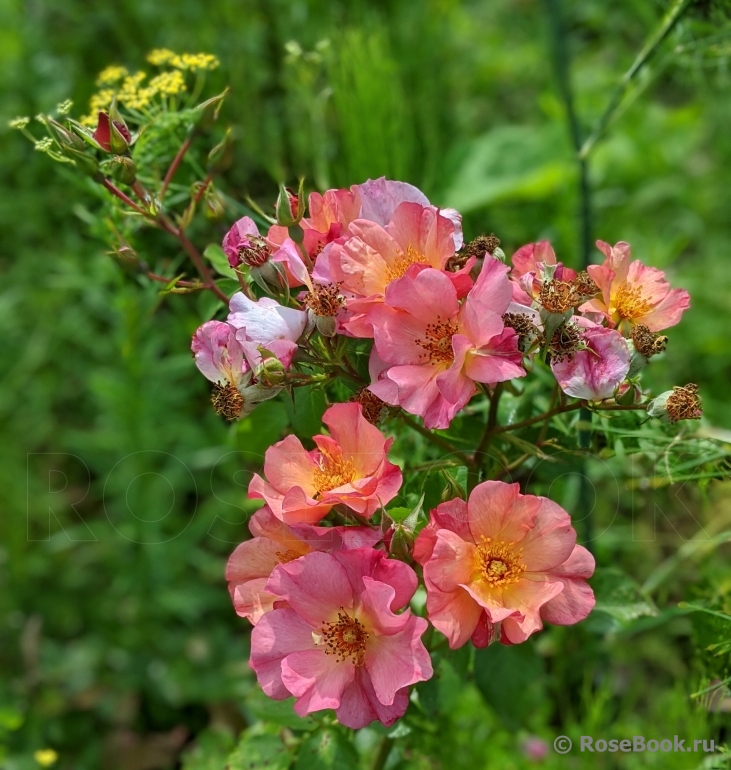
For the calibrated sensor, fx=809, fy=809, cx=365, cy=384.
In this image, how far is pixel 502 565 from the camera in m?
0.55

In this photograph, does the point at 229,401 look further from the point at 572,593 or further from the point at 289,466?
the point at 572,593

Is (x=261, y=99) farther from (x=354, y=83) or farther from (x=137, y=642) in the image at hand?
(x=137, y=642)

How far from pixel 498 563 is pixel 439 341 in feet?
0.52

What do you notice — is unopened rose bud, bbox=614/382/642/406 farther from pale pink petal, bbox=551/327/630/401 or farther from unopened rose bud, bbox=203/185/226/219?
unopened rose bud, bbox=203/185/226/219

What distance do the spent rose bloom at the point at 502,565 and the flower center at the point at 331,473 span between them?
74 millimetres

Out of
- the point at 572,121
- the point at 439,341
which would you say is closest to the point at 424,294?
the point at 439,341

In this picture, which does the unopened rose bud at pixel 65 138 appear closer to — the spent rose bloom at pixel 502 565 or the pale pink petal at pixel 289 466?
the pale pink petal at pixel 289 466

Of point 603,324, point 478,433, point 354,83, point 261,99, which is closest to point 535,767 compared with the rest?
point 478,433

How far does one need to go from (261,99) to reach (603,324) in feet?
3.91

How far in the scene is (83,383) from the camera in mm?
1573

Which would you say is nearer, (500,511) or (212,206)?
(500,511)

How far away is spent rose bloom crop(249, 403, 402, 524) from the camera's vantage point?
0.53 meters


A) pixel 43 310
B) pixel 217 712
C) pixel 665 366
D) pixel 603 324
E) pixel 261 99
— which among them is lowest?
pixel 217 712

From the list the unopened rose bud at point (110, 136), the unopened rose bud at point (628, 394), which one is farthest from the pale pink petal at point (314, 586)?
the unopened rose bud at point (110, 136)
